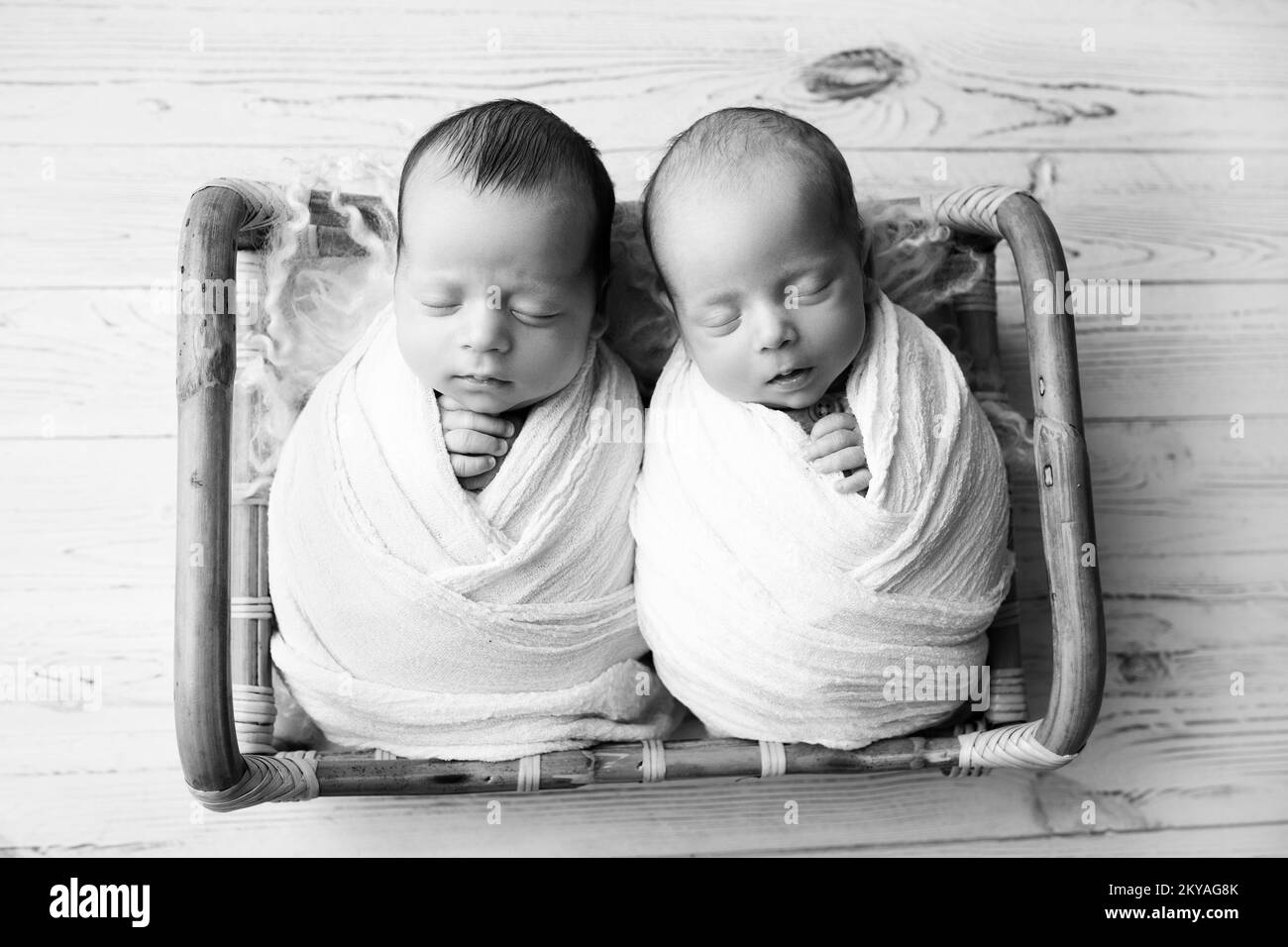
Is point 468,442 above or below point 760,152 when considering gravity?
below

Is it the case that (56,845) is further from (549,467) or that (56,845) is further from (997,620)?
(997,620)

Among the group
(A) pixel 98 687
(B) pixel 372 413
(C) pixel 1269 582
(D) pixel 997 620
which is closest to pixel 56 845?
(A) pixel 98 687

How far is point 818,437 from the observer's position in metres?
0.93

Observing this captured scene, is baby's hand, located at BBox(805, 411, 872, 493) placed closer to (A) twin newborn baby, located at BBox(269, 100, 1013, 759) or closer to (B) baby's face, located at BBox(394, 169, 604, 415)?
(A) twin newborn baby, located at BBox(269, 100, 1013, 759)

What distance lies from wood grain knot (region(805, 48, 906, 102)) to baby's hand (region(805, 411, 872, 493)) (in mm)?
532

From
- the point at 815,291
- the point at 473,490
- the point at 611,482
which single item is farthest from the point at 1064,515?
the point at 473,490

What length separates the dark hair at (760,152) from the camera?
90 cm

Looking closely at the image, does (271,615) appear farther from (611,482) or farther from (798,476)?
(798,476)

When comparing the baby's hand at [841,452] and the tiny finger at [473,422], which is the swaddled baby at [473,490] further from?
the baby's hand at [841,452]

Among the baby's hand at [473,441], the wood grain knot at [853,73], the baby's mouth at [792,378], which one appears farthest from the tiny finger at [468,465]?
the wood grain knot at [853,73]

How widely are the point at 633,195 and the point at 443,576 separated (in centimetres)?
56

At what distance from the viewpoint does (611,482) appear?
0.95 metres

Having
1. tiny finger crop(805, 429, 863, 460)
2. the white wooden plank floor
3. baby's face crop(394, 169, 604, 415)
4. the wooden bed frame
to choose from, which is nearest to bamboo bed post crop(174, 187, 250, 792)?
the wooden bed frame

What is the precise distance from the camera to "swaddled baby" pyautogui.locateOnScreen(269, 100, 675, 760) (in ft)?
2.89
